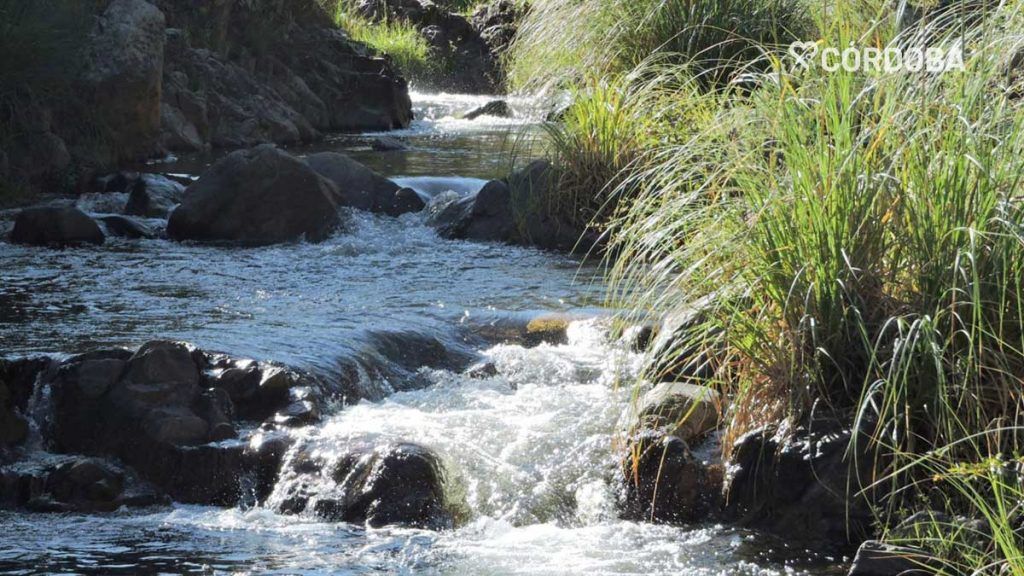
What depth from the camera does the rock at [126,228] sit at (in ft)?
32.9

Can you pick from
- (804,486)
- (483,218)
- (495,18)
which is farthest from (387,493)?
(495,18)

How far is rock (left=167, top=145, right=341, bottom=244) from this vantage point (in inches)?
393

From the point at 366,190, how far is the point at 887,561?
7814 millimetres

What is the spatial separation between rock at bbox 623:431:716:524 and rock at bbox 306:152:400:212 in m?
6.49

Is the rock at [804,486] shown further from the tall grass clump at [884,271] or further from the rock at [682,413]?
the rock at [682,413]

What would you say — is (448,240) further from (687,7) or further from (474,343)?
(474,343)

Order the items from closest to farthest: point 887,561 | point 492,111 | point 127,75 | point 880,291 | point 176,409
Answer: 1. point 887,561
2. point 880,291
3. point 176,409
4. point 127,75
5. point 492,111

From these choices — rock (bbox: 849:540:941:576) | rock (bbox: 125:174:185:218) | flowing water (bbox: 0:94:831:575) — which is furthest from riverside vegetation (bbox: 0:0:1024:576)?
rock (bbox: 125:174:185:218)

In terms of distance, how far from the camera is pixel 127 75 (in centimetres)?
1349

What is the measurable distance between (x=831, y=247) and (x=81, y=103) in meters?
10.5

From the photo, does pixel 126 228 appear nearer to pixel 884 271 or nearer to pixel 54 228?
pixel 54 228

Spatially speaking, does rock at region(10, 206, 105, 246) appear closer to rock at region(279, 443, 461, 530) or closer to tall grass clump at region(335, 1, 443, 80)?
rock at region(279, 443, 461, 530)

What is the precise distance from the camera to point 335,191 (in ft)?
35.5

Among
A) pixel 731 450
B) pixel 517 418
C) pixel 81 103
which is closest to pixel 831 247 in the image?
pixel 731 450
